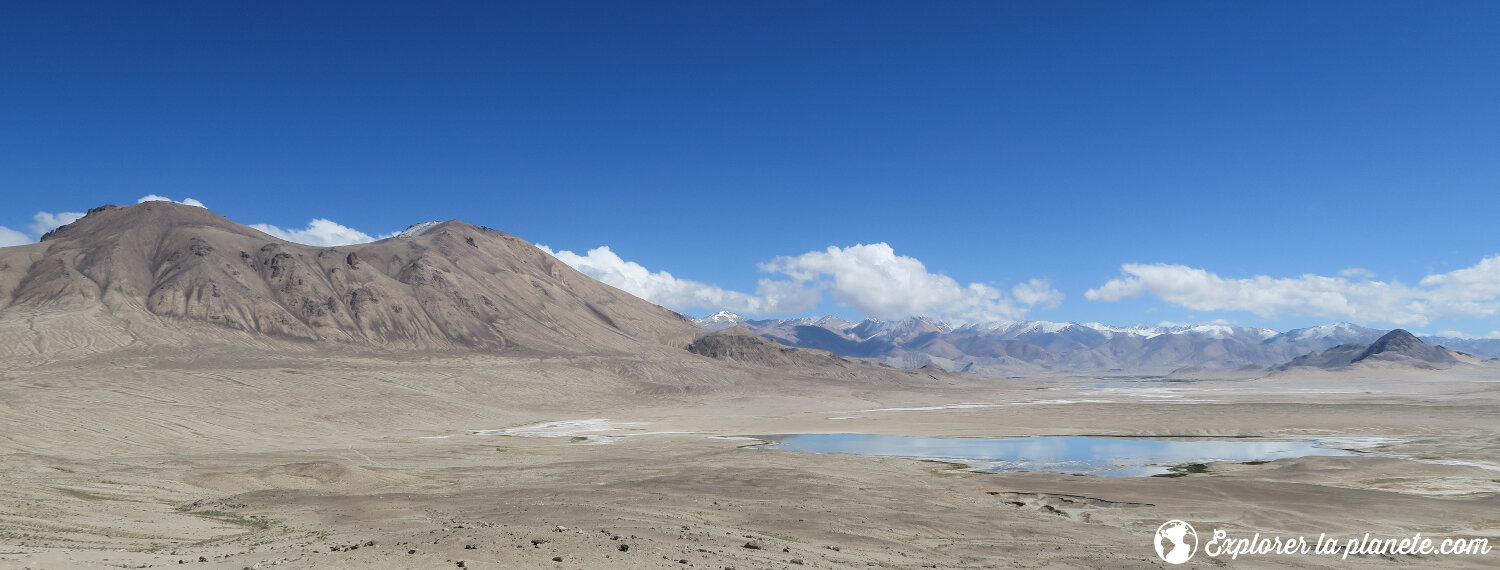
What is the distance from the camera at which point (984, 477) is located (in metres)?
49.2

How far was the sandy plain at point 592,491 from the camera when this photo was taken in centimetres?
2238

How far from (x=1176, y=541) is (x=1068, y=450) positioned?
144 ft

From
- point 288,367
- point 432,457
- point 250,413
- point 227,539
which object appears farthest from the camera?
point 288,367

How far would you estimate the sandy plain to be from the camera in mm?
22375

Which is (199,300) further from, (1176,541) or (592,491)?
(1176,541)

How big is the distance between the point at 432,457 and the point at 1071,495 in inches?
A: 1696

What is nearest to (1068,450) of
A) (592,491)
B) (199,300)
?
(592,491)

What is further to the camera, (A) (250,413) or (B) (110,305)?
(B) (110,305)

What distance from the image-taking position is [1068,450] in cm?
6981

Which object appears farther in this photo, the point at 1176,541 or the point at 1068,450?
the point at 1068,450

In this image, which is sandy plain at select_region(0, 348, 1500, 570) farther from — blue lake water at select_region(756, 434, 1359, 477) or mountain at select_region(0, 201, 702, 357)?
mountain at select_region(0, 201, 702, 357)

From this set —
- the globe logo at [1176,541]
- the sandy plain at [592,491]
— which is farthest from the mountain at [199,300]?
the globe logo at [1176,541]

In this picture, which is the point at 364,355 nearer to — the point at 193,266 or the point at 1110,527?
the point at 193,266

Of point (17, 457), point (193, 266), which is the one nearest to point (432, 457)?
point (17, 457)
